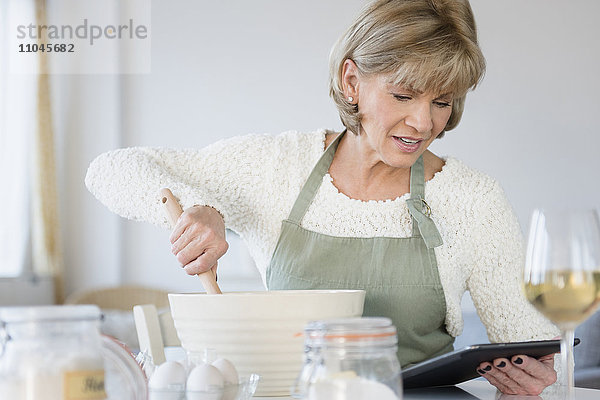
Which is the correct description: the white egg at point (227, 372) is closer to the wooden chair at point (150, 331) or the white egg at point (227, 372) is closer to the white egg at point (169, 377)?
the white egg at point (169, 377)

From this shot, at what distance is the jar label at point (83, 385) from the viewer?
595mm

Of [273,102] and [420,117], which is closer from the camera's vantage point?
[420,117]

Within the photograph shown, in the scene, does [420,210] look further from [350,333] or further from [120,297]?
[120,297]

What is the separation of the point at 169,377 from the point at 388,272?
686mm

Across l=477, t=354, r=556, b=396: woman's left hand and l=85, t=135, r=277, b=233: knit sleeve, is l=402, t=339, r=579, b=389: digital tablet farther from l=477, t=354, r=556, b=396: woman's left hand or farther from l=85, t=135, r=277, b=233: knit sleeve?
l=85, t=135, r=277, b=233: knit sleeve

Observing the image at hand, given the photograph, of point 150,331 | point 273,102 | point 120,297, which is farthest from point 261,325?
point 120,297

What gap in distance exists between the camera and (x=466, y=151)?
3.71 meters

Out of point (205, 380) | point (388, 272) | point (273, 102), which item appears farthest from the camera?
point (273, 102)

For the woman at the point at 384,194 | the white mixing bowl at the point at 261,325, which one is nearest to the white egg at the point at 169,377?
the white mixing bowl at the point at 261,325

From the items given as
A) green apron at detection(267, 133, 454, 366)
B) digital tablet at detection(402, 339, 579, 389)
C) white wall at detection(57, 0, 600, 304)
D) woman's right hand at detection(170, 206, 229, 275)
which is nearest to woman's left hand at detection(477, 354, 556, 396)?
digital tablet at detection(402, 339, 579, 389)

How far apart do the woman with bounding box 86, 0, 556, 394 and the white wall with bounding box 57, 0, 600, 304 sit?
2.10 meters

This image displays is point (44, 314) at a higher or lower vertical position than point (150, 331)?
higher

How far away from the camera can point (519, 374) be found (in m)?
1.10

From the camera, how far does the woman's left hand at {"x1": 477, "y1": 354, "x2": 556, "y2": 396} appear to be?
109cm
